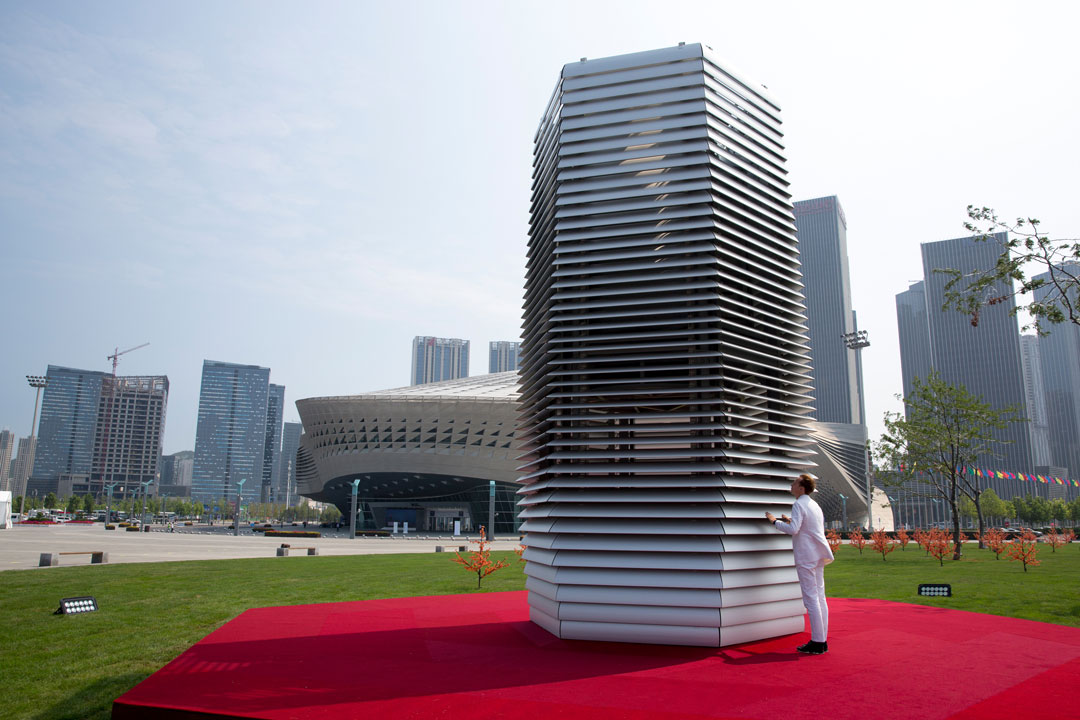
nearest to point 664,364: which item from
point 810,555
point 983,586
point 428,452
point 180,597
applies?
point 810,555

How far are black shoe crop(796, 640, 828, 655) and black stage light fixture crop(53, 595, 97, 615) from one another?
10.4 meters

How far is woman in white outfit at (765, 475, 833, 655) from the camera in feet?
19.5

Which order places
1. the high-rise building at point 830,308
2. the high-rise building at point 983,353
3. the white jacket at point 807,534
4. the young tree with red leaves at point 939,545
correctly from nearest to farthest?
the white jacket at point 807,534 < the young tree with red leaves at point 939,545 < the high-rise building at point 983,353 < the high-rise building at point 830,308

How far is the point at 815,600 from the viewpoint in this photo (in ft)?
19.6

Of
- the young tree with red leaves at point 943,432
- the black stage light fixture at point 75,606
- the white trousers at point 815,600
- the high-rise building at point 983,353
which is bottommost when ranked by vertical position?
the black stage light fixture at point 75,606

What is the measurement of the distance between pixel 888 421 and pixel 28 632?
34230 millimetres

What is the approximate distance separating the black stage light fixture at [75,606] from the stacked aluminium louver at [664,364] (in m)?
7.53

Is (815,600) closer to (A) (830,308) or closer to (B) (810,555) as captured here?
(B) (810,555)

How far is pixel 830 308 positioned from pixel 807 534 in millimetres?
198198

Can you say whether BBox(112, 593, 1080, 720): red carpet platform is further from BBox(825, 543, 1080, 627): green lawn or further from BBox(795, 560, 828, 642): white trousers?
BBox(825, 543, 1080, 627): green lawn

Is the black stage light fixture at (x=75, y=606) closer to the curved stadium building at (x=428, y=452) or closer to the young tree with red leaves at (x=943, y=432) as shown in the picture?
the young tree with red leaves at (x=943, y=432)

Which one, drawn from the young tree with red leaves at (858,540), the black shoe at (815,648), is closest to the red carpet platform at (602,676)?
the black shoe at (815,648)

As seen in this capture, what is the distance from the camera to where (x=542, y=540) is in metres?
7.15

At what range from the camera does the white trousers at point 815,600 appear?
5918mm
